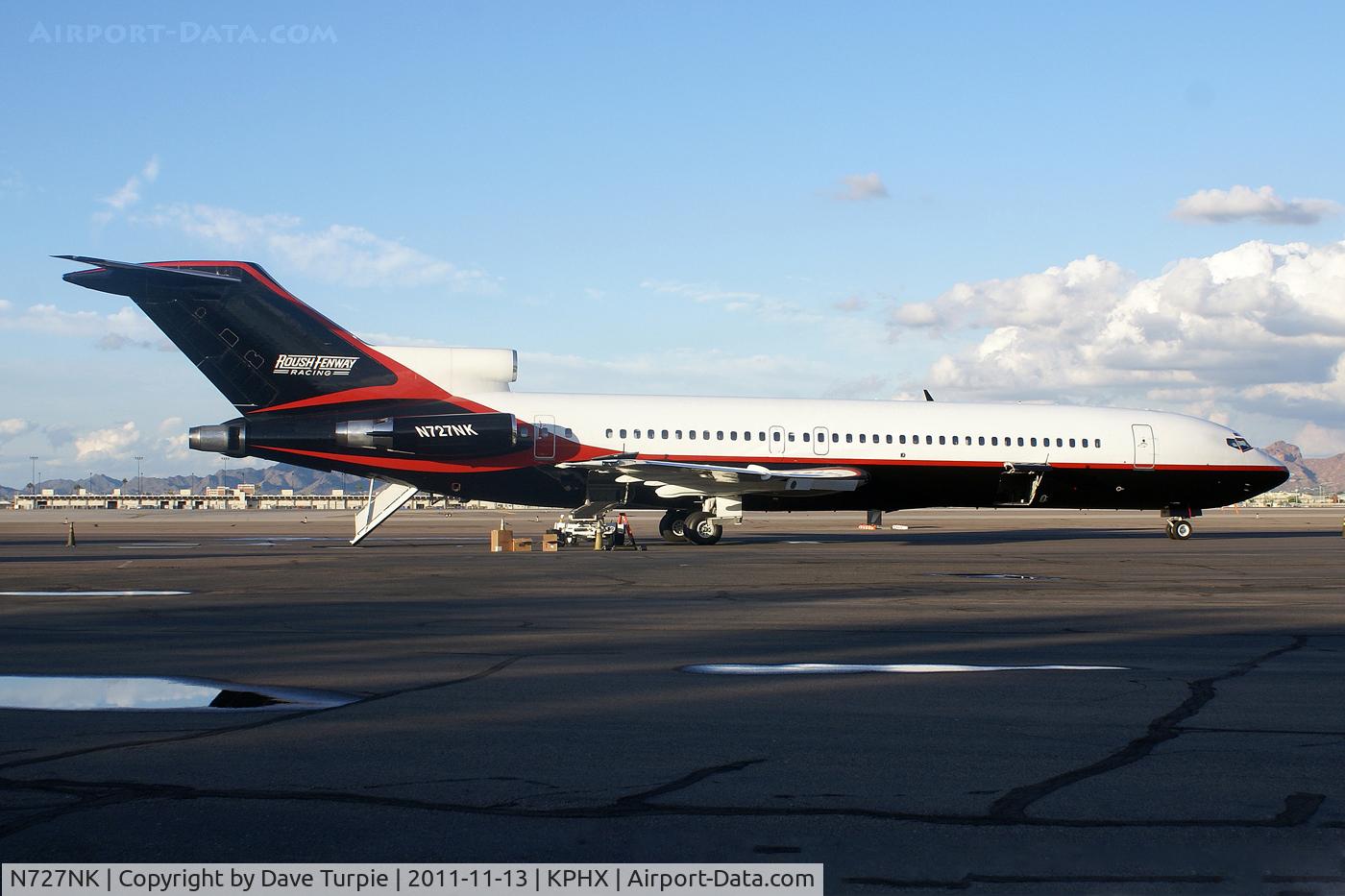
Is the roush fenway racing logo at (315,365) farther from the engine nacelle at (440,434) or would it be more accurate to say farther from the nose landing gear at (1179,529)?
the nose landing gear at (1179,529)

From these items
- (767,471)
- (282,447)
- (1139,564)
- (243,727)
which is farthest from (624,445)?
(243,727)

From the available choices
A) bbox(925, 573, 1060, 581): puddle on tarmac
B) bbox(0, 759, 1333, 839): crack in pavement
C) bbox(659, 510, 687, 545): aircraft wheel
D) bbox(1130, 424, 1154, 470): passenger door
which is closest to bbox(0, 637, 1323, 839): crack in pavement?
bbox(0, 759, 1333, 839): crack in pavement

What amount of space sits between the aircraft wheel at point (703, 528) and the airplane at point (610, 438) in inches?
2.5

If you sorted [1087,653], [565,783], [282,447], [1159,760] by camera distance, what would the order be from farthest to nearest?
[282,447] < [1087,653] < [1159,760] < [565,783]

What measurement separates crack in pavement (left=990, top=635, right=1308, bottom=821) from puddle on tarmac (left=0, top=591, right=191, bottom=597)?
14.2m

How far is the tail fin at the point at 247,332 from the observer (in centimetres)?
3003

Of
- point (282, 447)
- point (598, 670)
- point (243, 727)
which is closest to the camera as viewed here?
point (243, 727)

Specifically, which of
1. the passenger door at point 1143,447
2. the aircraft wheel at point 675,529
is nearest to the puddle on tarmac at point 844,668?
the aircraft wheel at point 675,529

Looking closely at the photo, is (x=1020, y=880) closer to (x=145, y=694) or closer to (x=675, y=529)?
(x=145, y=694)

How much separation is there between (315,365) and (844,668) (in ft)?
76.8

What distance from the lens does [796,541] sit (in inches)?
1411

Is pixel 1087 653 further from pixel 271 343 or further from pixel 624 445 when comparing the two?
pixel 271 343

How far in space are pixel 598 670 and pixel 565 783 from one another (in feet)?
14.0

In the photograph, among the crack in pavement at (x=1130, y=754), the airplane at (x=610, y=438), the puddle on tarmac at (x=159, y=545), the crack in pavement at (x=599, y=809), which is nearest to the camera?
the crack in pavement at (x=599, y=809)
